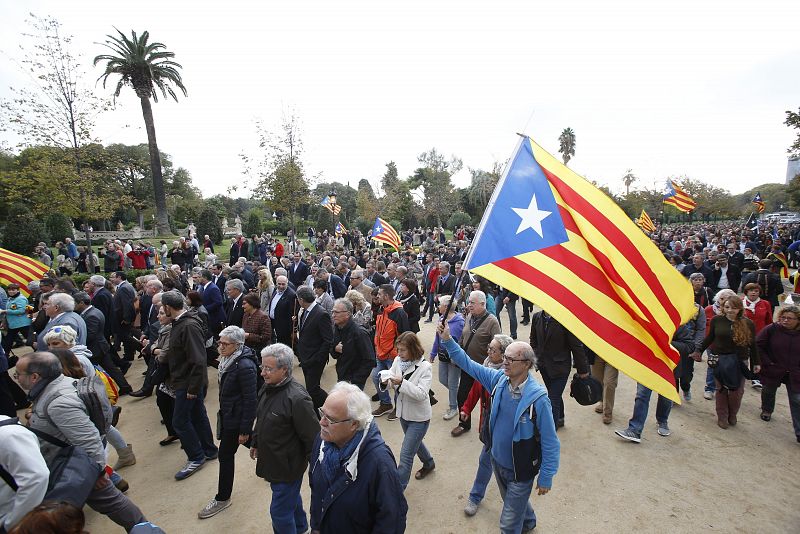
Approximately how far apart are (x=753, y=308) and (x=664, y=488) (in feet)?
13.1

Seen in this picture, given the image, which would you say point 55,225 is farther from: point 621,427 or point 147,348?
point 621,427

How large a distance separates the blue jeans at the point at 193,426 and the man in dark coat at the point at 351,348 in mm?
1823

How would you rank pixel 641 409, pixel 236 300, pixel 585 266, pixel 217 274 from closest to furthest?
pixel 585 266 → pixel 641 409 → pixel 236 300 → pixel 217 274

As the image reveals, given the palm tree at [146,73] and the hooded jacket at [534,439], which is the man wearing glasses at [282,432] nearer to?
the hooded jacket at [534,439]

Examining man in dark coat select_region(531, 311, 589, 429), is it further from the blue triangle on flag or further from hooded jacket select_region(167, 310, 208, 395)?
hooded jacket select_region(167, 310, 208, 395)

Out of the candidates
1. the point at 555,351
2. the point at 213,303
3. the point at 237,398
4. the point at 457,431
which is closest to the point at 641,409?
the point at 555,351

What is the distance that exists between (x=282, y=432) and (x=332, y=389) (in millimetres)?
1325

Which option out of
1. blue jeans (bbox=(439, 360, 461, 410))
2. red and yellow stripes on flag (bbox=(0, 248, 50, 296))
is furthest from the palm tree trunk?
blue jeans (bbox=(439, 360, 461, 410))

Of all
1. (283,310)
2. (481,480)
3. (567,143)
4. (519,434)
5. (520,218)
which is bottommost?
(481,480)

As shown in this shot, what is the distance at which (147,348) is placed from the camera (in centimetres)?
671

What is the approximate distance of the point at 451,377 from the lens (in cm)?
618

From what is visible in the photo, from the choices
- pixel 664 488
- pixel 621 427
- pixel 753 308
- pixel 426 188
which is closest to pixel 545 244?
pixel 664 488

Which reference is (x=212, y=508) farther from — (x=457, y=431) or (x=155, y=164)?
(x=155, y=164)

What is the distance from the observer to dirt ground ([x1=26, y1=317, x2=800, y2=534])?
4.15 metres
